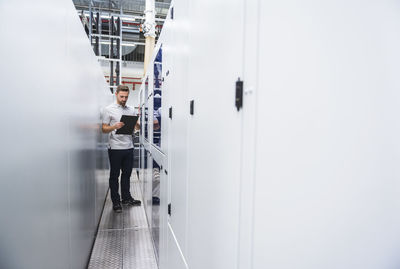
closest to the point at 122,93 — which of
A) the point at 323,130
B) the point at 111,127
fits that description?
the point at 111,127

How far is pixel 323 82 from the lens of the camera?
1.72ft

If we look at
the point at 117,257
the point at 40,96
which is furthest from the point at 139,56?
the point at 40,96

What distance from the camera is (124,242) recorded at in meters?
2.68

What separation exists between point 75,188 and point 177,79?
98 centimetres

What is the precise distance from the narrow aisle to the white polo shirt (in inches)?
36.8

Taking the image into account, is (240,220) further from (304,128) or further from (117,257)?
(117,257)

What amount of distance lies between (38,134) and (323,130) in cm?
102

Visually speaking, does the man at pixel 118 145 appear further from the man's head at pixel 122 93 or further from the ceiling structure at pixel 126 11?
the ceiling structure at pixel 126 11

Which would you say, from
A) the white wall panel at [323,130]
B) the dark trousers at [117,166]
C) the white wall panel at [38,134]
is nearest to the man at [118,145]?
the dark trousers at [117,166]

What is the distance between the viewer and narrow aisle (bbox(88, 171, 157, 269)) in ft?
7.46

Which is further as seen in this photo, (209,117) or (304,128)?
(209,117)

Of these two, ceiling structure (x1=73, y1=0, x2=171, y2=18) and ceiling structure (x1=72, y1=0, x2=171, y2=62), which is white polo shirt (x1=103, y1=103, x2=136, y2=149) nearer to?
ceiling structure (x1=72, y1=0, x2=171, y2=62)

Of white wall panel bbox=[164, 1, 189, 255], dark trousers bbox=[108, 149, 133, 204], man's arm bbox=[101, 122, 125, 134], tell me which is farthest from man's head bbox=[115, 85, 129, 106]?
white wall panel bbox=[164, 1, 189, 255]

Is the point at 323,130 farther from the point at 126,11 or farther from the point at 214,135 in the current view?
the point at 126,11
